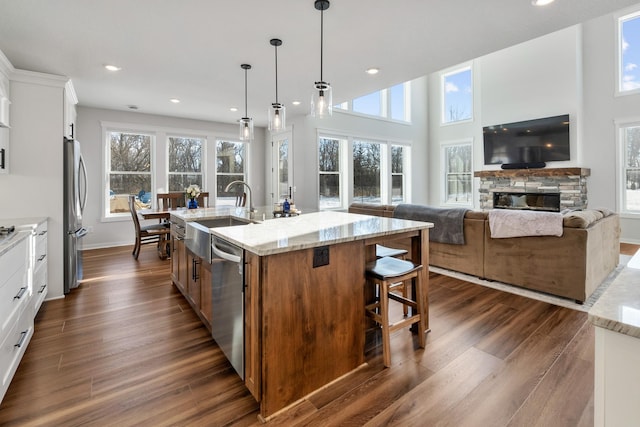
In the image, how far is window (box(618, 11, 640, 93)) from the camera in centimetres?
566

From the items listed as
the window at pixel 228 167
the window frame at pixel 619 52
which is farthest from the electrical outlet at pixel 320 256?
the window frame at pixel 619 52

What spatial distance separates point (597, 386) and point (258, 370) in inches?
54.8

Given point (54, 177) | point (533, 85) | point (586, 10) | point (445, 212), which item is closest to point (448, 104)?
point (533, 85)

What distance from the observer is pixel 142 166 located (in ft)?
20.0

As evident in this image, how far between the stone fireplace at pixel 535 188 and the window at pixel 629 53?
164 cm

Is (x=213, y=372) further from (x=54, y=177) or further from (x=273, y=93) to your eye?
(x=273, y=93)

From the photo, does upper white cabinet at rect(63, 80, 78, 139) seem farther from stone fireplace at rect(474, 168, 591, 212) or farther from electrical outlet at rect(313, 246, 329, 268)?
stone fireplace at rect(474, 168, 591, 212)

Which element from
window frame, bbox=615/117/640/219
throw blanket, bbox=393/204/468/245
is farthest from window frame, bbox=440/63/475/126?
throw blanket, bbox=393/204/468/245

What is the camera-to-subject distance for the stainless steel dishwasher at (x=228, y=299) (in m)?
1.83

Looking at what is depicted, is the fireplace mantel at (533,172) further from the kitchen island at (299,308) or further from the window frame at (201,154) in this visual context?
the window frame at (201,154)

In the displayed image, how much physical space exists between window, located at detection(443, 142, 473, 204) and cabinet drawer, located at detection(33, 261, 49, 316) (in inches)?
331

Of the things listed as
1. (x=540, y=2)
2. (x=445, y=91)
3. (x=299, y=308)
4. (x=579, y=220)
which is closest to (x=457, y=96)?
(x=445, y=91)

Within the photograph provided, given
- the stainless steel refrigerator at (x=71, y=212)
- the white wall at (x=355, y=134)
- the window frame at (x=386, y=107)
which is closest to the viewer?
the stainless steel refrigerator at (x=71, y=212)

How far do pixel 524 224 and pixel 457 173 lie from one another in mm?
5524
